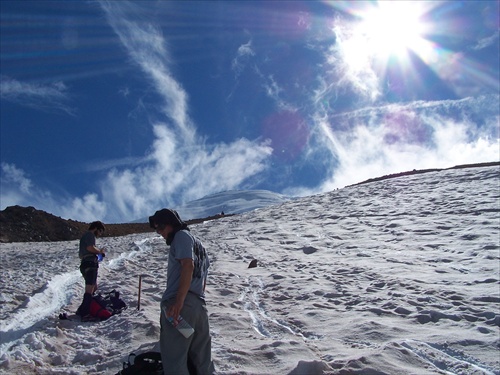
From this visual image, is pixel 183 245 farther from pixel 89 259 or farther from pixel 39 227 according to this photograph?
pixel 39 227

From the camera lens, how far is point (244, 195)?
3627 inches

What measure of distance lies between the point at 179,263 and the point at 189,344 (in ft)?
2.50

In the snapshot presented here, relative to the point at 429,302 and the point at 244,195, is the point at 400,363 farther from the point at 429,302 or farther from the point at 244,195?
the point at 244,195

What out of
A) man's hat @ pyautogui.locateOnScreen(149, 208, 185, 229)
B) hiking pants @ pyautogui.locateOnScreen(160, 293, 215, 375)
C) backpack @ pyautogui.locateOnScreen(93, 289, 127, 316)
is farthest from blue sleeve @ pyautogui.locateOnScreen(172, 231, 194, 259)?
backpack @ pyautogui.locateOnScreen(93, 289, 127, 316)

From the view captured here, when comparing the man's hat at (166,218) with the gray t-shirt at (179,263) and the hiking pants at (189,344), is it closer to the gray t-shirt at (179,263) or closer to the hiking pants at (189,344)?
the gray t-shirt at (179,263)

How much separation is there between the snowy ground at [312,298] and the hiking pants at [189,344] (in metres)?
0.74

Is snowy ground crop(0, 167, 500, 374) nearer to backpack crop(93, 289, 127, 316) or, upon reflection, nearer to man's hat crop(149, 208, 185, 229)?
backpack crop(93, 289, 127, 316)

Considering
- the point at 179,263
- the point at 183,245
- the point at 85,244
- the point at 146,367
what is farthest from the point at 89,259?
the point at 183,245

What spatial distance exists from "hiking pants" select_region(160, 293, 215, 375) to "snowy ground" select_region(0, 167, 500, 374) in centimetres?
74

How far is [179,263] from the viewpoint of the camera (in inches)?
166

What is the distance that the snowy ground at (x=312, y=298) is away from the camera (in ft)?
17.7

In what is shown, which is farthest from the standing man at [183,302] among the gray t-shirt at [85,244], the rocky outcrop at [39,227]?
the rocky outcrop at [39,227]

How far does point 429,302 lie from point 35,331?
6.52 m

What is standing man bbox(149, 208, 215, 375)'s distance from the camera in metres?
4.09
